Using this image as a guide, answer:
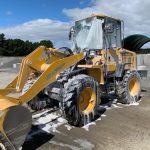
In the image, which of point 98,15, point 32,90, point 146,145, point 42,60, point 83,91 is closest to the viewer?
point 146,145

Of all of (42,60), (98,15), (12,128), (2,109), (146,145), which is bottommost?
(146,145)

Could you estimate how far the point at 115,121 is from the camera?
707cm

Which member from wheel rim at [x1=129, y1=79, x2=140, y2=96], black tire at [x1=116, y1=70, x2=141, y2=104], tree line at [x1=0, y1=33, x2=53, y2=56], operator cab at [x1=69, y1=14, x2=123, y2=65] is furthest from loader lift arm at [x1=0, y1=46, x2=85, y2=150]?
tree line at [x1=0, y1=33, x2=53, y2=56]

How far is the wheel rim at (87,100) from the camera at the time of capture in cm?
683

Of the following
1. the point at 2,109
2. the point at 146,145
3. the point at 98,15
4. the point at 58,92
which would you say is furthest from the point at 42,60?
the point at 146,145

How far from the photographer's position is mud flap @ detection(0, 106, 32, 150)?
4672mm

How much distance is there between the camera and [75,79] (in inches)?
257

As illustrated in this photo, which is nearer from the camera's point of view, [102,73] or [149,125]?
[149,125]

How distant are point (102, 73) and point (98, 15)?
178 centimetres

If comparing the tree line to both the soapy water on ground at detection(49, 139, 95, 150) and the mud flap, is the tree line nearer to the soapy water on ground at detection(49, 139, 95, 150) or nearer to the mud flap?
the soapy water on ground at detection(49, 139, 95, 150)

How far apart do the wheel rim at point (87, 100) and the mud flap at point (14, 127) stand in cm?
208

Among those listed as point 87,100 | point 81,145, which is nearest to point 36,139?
point 81,145

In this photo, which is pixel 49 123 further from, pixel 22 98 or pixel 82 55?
pixel 82 55

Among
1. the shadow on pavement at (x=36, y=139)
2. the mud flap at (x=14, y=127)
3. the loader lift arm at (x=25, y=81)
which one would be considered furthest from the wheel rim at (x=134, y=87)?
the mud flap at (x=14, y=127)
